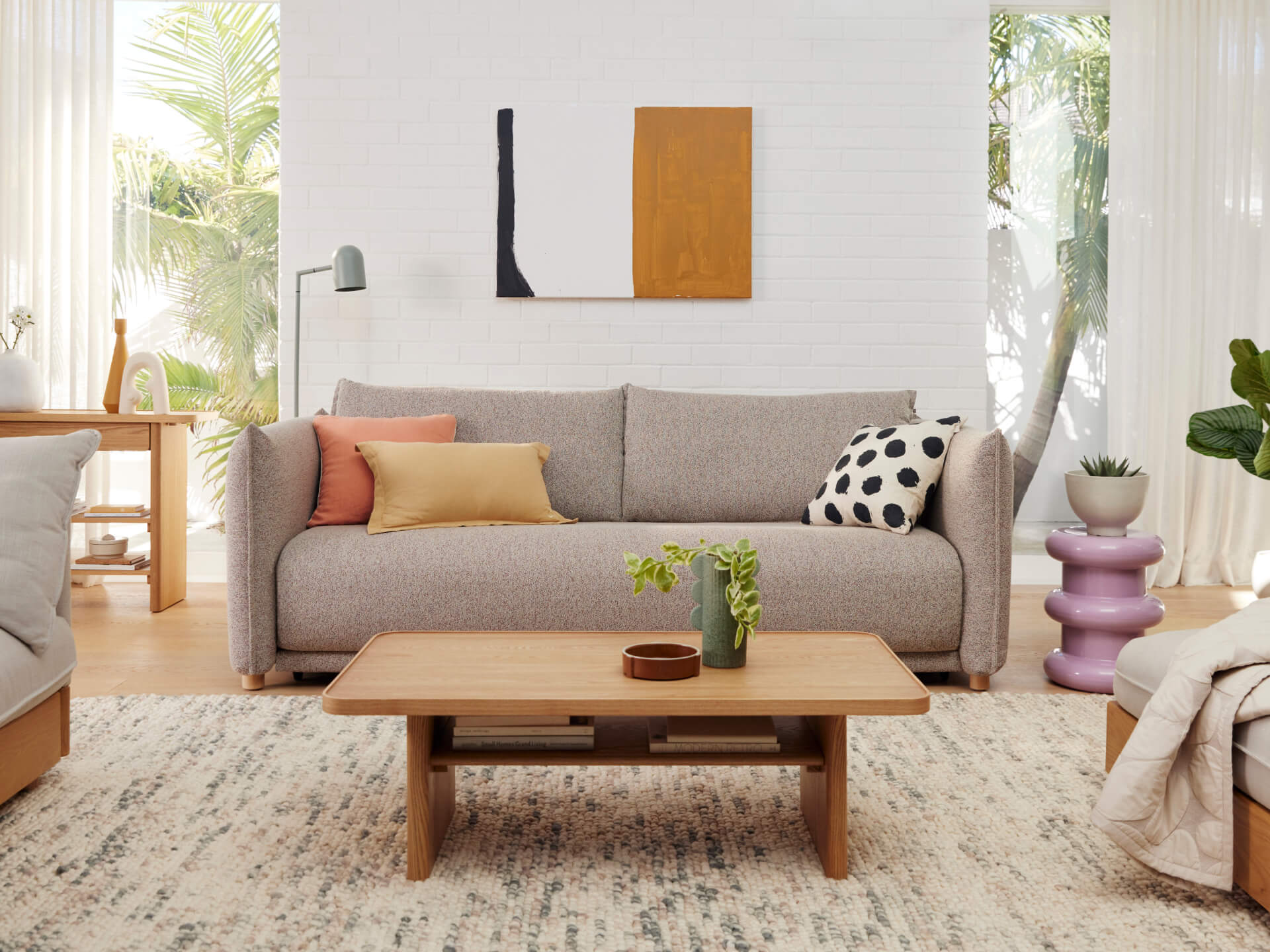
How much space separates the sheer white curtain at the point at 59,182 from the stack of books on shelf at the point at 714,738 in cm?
359

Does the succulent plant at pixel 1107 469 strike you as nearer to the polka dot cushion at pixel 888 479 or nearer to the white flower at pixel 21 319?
the polka dot cushion at pixel 888 479

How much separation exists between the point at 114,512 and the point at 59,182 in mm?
1466

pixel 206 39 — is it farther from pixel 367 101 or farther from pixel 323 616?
pixel 323 616

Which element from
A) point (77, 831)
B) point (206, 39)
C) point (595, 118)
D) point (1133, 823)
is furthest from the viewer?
point (206, 39)

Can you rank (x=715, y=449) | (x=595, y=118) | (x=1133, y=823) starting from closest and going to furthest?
(x=1133, y=823), (x=715, y=449), (x=595, y=118)

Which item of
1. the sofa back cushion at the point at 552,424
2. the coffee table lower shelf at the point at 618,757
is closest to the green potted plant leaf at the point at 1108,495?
the sofa back cushion at the point at 552,424

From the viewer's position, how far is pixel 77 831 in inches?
74.6

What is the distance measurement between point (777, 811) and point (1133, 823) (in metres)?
0.66

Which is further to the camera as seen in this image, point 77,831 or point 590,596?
point 590,596

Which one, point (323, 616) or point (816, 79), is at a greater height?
point (816, 79)

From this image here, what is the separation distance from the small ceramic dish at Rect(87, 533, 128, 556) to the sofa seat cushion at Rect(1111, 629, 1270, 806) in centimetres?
357

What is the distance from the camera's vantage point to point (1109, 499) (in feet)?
9.55

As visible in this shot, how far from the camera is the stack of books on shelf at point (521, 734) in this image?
1.78 metres

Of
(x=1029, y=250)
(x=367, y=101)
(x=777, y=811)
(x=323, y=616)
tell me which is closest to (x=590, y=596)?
(x=323, y=616)
